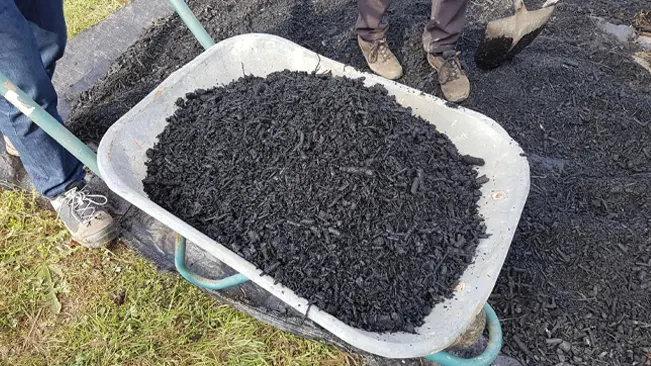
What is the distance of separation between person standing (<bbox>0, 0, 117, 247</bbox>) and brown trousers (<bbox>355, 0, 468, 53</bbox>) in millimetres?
1743

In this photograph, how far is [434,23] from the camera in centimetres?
307

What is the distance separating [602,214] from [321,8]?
8.04 ft

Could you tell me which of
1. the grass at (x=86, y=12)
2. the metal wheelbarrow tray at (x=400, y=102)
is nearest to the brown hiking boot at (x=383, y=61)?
the metal wheelbarrow tray at (x=400, y=102)

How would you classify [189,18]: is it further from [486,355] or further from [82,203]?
[486,355]

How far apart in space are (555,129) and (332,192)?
1757mm

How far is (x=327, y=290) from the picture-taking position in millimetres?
1598

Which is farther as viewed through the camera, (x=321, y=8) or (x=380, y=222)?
(x=321, y=8)

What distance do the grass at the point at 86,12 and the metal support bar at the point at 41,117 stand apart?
236cm

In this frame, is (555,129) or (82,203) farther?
(555,129)

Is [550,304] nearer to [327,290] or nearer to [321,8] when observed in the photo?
[327,290]

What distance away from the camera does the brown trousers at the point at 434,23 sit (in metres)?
2.99

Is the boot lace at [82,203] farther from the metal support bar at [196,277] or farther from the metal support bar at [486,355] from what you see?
the metal support bar at [486,355]

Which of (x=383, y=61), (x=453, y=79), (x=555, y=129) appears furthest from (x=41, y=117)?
(x=555, y=129)

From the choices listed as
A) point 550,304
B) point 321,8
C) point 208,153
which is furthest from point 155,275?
point 321,8
